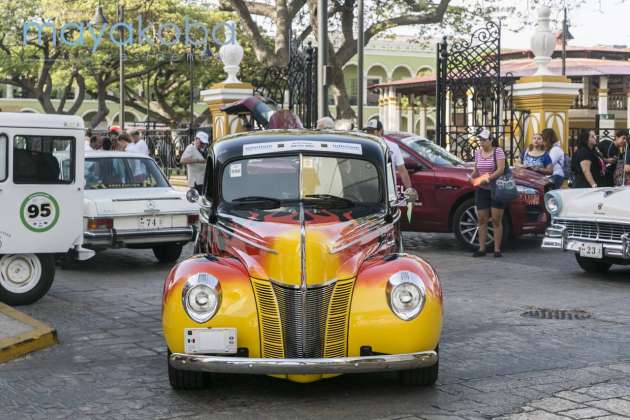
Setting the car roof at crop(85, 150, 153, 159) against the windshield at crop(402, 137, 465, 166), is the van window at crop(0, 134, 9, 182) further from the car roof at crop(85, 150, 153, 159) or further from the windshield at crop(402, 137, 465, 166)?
the windshield at crop(402, 137, 465, 166)

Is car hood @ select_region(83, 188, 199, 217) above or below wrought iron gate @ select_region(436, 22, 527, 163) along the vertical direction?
below

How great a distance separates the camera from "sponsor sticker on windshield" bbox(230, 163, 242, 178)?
7.81 meters

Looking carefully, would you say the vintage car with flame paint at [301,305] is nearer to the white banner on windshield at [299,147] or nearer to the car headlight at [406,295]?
the car headlight at [406,295]

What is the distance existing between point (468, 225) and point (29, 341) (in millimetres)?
8284

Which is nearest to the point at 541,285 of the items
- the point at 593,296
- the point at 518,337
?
the point at 593,296

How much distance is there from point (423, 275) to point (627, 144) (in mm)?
11380

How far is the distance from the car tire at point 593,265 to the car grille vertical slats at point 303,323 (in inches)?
268

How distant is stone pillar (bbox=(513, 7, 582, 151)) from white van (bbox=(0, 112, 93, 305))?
38.1 feet

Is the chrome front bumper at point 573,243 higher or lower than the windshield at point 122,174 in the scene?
lower

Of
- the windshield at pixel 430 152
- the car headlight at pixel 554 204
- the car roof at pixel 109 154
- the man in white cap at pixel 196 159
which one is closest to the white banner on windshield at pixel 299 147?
the car headlight at pixel 554 204

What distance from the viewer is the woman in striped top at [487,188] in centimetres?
1403

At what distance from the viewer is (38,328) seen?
861cm

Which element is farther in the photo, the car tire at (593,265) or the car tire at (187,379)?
the car tire at (593,265)

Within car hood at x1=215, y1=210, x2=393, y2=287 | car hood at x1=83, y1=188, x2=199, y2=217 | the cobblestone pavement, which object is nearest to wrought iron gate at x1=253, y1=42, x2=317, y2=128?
car hood at x1=83, y1=188, x2=199, y2=217
